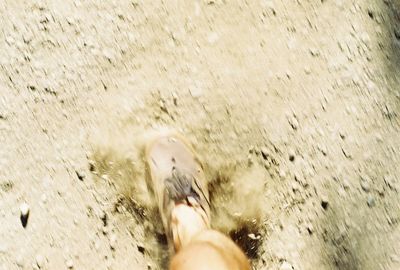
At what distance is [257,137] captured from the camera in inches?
79.3

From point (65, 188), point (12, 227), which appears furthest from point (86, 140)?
point (12, 227)

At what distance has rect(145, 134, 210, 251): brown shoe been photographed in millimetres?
1974

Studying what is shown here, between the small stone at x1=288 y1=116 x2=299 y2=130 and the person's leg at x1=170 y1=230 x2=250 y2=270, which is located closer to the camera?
the person's leg at x1=170 y1=230 x2=250 y2=270

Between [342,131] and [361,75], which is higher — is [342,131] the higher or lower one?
the lower one

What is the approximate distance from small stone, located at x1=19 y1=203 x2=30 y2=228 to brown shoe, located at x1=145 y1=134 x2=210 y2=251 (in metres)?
0.42

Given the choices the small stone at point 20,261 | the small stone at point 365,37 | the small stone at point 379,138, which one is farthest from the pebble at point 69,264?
the small stone at point 365,37

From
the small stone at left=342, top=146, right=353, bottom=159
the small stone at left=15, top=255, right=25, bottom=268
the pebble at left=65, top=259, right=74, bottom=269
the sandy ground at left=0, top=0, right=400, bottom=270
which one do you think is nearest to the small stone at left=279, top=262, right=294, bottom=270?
the sandy ground at left=0, top=0, right=400, bottom=270

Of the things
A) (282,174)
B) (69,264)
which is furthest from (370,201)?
(69,264)

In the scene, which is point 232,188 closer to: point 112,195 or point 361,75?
point 112,195

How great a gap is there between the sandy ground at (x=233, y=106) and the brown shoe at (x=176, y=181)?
63mm

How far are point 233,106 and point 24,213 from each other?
777 millimetres

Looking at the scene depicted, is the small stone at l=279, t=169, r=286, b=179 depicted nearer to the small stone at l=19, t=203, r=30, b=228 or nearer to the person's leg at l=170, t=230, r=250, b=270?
the person's leg at l=170, t=230, r=250, b=270

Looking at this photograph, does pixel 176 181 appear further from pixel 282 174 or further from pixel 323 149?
pixel 323 149

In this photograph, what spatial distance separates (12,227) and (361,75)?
4.16ft
